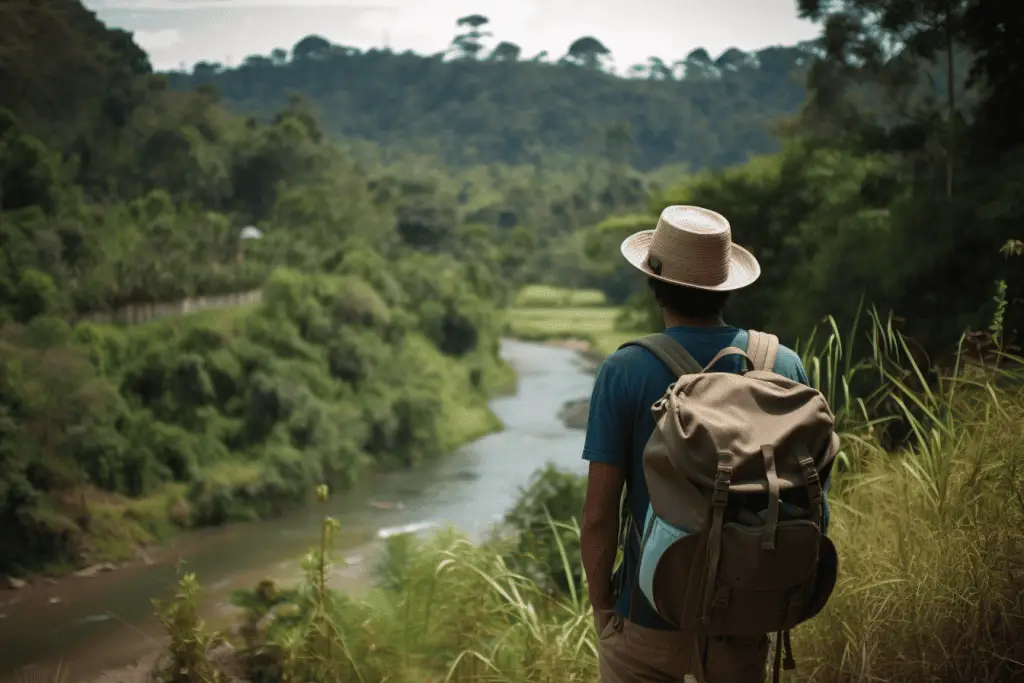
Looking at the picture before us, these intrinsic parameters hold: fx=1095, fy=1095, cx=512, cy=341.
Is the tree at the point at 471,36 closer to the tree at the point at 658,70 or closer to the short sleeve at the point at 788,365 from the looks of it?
the tree at the point at 658,70

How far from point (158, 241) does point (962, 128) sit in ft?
49.6

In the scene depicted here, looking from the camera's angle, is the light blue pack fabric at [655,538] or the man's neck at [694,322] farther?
the man's neck at [694,322]

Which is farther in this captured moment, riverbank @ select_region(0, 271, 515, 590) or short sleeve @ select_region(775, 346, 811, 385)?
riverbank @ select_region(0, 271, 515, 590)

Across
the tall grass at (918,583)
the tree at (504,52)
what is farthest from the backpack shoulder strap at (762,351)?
the tree at (504,52)

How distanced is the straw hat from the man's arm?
147 mm

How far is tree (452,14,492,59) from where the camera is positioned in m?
30.4

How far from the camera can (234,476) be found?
15617mm

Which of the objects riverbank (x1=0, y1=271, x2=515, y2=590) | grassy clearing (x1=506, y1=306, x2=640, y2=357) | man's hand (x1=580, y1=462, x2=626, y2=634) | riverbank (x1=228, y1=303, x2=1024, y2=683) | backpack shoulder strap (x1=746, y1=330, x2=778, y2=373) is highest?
backpack shoulder strap (x1=746, y1=330, x2=778, y2=373)

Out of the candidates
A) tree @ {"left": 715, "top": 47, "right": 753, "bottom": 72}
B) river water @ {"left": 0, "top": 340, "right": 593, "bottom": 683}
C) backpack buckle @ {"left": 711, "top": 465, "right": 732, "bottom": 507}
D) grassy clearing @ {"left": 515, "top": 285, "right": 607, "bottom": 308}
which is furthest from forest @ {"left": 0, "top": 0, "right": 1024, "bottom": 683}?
backpack buckle @ {"left": 711, "top": 465, "right": 732, "bottom": 507}

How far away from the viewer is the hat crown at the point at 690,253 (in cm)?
144

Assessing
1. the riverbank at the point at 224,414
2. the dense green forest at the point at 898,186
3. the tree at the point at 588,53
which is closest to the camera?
the dense green forest at the point at 898,186

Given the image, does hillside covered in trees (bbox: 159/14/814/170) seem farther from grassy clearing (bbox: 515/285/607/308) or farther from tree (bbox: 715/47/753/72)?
grassy clearing (bbox: 515/285/607/308)

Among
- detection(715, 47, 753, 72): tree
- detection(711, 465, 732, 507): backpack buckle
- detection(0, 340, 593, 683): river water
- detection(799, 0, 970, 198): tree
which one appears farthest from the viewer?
detection(715, 47, 753, 72): tree

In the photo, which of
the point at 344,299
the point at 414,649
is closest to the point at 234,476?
the point at 344,299
